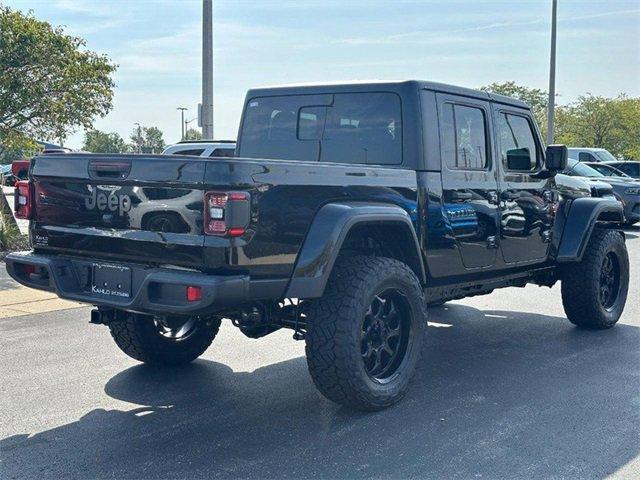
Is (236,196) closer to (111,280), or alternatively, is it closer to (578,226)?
(111,280)

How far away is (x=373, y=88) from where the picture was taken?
5371mm

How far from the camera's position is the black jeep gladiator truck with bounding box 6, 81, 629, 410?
3996 millimetres

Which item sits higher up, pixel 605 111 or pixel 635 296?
pixel 605 111

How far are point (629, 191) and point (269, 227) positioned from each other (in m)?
14.9

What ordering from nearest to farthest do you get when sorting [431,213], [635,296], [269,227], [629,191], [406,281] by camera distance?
1. [269,227]
2. [406,281]
3. [431,213]
4. [635,296]
5. [629,191]

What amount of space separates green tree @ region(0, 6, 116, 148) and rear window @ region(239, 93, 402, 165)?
6.90m

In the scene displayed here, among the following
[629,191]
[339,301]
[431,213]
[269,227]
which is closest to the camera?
[269,227]

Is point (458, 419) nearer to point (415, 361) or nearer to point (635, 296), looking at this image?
point (415, 361)

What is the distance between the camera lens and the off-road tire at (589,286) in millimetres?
6812

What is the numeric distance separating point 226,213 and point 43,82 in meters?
9.25

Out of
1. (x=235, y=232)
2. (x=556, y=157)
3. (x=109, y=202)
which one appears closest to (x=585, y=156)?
(x=556, y=157)

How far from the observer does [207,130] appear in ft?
38.7

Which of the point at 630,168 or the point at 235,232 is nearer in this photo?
the point at 235,232

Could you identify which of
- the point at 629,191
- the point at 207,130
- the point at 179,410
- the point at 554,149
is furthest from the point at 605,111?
the point at 179,410
